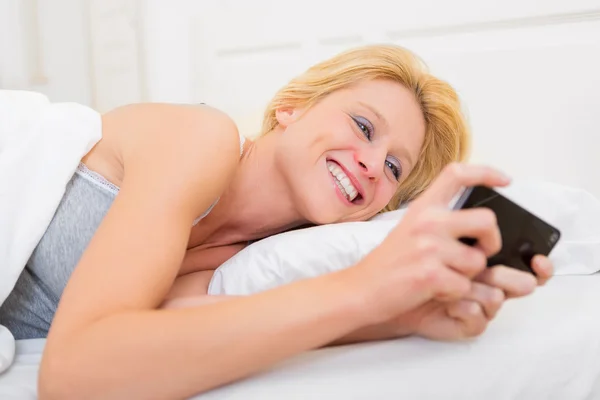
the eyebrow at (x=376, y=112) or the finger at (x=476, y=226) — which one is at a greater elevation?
the finger at (x=476, y=226)

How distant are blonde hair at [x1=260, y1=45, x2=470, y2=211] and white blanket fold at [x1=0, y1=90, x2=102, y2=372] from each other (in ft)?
1.40

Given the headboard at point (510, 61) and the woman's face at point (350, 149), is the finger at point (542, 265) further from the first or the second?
the headboard at point (510, 61)

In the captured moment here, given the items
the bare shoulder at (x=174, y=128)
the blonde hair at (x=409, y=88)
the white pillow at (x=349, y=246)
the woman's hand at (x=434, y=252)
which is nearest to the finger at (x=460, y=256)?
the woman's hand at (x=434, y=252)

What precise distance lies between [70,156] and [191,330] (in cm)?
52

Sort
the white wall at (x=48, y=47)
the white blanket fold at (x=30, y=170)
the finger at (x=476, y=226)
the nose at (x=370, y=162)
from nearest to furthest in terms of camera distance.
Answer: the finger at (x=476, y=226)
the white blanket fold at (x=30, y=170)
the nose at (x=370, y=162)
the white wall at (x=48, y=47)

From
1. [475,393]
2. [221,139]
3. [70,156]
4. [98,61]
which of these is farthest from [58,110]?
[98,61]

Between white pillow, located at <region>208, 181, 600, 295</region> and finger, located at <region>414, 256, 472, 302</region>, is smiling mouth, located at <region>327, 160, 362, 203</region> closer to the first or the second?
white pillow, located at <region>208, 181, 600, 295</region>

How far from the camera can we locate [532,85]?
1.54 metres

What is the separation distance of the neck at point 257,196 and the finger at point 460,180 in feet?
1.91

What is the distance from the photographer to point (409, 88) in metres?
1.29

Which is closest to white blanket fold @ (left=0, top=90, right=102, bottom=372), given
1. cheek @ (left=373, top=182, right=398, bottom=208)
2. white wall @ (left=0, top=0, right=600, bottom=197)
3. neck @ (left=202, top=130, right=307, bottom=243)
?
neck @ (left=202, top=130, right=307, bottom=243)

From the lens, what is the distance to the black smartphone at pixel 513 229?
70 centimetres

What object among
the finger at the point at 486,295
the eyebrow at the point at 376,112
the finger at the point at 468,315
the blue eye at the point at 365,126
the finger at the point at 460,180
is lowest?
the finger at the point at 468,315

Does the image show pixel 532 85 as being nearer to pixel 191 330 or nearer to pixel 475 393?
pixel 475 393
